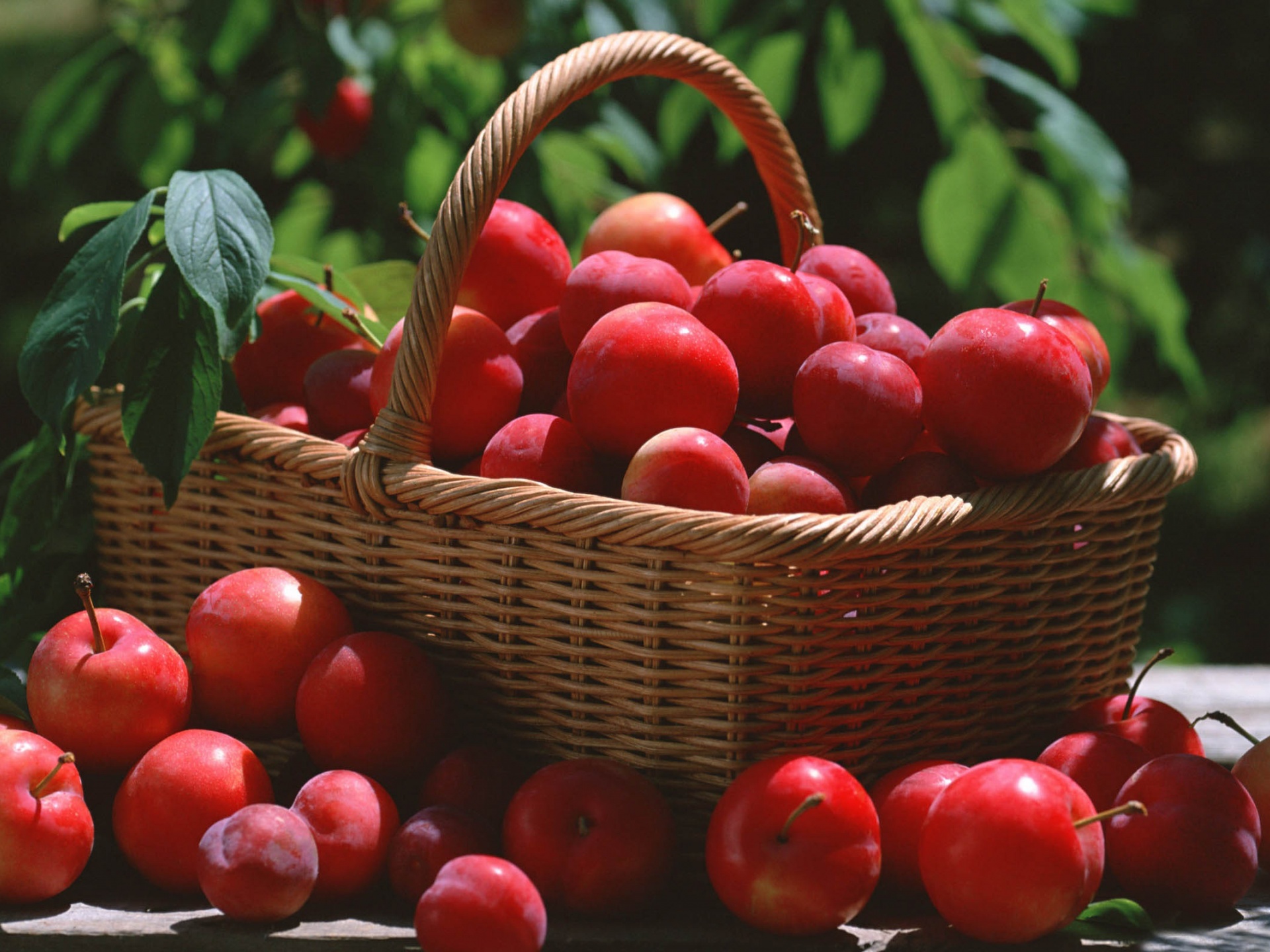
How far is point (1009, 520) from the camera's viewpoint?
88 cm

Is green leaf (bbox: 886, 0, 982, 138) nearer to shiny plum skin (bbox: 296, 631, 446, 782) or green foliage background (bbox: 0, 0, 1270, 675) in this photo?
green foliage background (bbox: 0, 0, 1270, 675)

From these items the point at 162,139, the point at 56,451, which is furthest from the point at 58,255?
the point at 56,451

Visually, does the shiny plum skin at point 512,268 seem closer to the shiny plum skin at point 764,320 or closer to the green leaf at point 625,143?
the shiny plum skin at point 764,320

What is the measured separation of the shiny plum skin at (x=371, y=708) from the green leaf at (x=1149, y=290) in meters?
1.30

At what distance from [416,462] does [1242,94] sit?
2329 mm

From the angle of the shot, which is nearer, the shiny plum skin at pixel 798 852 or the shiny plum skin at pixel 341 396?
the shiny plum skin at pixel 798 852

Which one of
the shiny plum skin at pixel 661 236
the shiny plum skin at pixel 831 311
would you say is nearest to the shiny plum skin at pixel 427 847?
the shiny plum skin at pixel 831 311

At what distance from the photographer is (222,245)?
0.97 meters

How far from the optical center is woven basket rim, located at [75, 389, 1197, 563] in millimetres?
772

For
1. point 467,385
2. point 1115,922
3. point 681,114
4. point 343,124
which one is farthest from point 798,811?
point 343,124

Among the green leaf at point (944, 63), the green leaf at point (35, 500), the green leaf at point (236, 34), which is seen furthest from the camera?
the green leaf at point (944, 63)

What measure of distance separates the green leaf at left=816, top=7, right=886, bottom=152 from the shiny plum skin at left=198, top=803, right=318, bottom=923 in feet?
4.32

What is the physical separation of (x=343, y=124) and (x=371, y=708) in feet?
4.26

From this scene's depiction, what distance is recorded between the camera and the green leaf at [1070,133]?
5.37 feet
